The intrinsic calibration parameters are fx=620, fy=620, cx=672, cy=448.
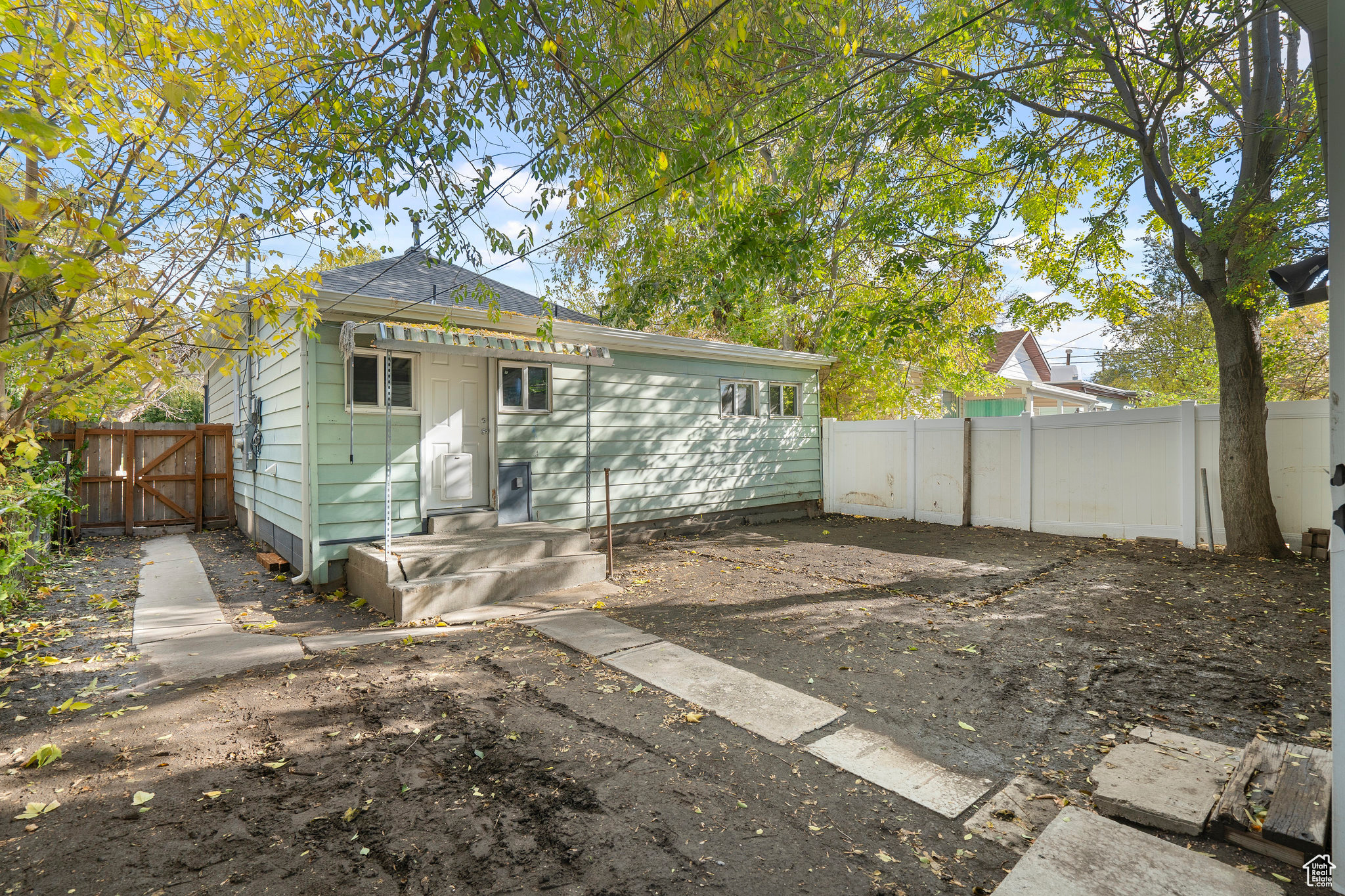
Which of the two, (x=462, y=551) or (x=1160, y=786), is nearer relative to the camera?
(x=1160, y=786)

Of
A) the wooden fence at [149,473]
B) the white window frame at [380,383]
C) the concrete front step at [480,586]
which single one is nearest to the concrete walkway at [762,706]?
the concrete front step at [480,586]

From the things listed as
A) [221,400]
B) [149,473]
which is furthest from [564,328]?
[221,400]

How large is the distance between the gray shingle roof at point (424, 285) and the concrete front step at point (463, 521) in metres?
2.33

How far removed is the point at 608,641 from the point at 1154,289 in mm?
13177

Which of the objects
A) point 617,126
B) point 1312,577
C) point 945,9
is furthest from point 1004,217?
point 617,126

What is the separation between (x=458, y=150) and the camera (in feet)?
15.0

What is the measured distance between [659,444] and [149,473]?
7.78 meters

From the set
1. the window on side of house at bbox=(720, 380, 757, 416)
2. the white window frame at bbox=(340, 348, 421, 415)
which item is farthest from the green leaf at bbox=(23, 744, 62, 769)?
the window on side of house at bbox=(720, 380, 757, 416)

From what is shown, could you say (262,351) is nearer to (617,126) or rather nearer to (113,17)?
(113,17)

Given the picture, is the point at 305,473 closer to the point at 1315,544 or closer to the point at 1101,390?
the point at 1315,544

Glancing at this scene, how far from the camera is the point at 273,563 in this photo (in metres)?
6.82

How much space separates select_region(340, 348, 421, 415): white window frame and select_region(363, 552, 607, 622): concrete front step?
177cm

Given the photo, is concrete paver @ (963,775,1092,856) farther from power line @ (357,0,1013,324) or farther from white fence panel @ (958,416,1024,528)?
white fence panel @ (958,416,1024,528)

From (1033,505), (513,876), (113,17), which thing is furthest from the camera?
(1033,505)
